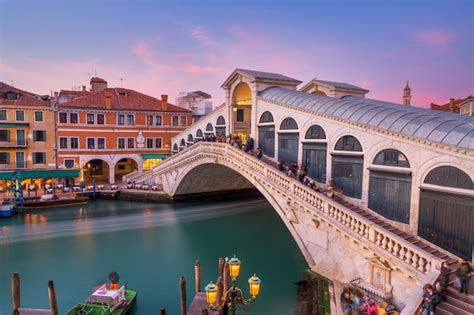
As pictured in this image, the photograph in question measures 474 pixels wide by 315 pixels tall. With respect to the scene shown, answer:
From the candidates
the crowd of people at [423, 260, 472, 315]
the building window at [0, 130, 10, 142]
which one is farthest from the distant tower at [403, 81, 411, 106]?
the building window at [0, 130, 10, 142]

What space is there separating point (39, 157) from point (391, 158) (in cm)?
2839

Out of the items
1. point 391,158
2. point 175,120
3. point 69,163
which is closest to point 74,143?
point 69,163

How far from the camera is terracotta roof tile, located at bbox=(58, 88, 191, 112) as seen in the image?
1191 inches

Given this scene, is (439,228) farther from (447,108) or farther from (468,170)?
(447,108)

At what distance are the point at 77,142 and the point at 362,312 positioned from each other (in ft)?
93.4

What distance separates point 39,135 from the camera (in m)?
28.8

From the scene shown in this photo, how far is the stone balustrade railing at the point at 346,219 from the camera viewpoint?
28.5ft

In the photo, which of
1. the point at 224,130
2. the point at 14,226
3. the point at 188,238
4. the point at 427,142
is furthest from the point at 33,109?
the point at 427,142

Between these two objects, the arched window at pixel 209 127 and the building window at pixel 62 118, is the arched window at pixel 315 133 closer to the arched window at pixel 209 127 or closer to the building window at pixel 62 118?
the arched window at pixel 209 127

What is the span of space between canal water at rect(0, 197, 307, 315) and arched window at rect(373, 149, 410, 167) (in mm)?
5724

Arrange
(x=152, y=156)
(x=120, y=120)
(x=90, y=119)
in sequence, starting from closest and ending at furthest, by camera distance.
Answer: (x=90, y=119), (x=120, y=120), (x=152, y=156)

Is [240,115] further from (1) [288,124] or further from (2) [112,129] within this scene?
(2) [112,129]

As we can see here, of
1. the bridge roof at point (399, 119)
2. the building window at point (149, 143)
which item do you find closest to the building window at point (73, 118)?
the building window at point (149, 143)

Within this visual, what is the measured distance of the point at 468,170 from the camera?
9.16 metres
